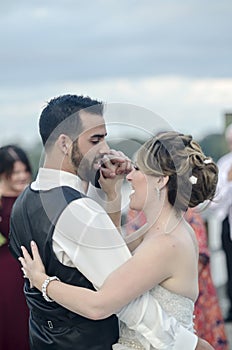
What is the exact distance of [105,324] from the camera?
2.44 m

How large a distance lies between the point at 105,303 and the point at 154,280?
0.16 metres

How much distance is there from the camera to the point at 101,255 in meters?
2.27

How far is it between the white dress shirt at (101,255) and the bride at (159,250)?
0.03m

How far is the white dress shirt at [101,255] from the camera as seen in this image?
89.8 inches

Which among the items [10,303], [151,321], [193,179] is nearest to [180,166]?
[193,179]

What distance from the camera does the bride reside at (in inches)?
90.2

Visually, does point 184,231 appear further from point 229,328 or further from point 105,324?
point 229,328

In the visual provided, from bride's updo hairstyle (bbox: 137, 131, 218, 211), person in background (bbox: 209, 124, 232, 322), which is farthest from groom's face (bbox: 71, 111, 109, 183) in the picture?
person in background (bbox: 209, 124, 232, 322)

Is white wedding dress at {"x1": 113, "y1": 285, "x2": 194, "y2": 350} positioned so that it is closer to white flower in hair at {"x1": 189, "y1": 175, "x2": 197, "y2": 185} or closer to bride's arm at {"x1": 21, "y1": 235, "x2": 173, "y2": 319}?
bride's arm at {"x1": 21, "y1": 235, "x2": 173, "y2": 319}

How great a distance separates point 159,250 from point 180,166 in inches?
10.2

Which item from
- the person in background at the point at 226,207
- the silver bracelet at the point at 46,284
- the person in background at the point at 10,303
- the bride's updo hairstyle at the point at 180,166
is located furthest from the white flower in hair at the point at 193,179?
the person in background at the point at 226,207

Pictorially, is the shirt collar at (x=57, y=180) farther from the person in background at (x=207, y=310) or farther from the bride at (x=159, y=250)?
the person in background at (x=207, y=310)

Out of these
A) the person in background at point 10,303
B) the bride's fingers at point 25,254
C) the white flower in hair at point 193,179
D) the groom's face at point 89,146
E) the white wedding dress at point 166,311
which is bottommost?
the person in background at point 10,303

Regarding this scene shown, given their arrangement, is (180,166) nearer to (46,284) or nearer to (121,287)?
(121,287)
